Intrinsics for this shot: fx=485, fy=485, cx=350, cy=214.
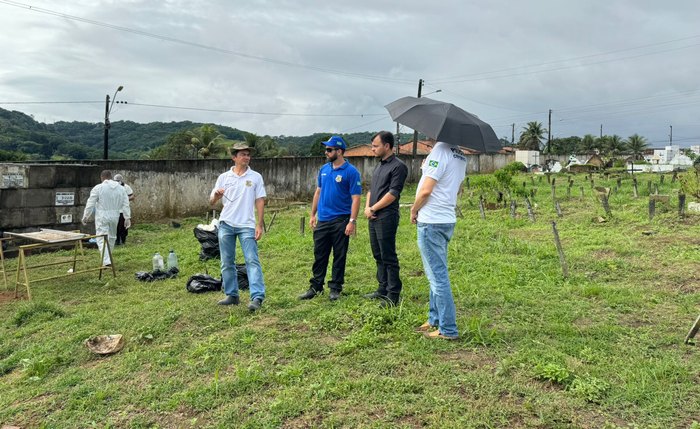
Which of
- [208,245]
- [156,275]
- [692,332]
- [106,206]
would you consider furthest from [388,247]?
[106,206]

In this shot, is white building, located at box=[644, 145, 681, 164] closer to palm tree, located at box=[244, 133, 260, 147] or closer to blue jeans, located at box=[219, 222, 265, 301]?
palm tree, located at box=[244, 133, 260, 147]

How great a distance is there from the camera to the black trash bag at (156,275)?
6.61 m

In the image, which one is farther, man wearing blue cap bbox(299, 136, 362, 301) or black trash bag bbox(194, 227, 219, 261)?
black trash bag bbox(194, 227, 219, 261)

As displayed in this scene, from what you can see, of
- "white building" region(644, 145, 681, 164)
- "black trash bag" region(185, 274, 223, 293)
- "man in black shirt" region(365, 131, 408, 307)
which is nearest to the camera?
"man in black shirt" region(365, 131, 408, 307)

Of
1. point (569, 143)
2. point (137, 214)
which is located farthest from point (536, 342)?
point (569, 143)

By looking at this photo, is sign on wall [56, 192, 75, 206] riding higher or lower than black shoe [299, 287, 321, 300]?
higher

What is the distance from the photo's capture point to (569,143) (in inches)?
3307

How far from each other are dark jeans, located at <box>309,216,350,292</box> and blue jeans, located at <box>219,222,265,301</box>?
622 millimetres

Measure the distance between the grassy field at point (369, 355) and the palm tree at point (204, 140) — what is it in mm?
32070

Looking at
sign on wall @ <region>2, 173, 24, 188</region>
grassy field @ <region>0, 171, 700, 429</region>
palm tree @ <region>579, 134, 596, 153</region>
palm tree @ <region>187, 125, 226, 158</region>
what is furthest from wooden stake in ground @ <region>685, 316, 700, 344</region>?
palm tree @ <region>579, 134, 596, 153</region>

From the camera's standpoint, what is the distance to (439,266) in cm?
A: 366

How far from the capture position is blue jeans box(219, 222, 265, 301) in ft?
15.5

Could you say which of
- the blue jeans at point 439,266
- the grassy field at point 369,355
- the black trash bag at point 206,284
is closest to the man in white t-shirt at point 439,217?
the blue jeans at point 439,266

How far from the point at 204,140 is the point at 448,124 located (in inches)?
1451
